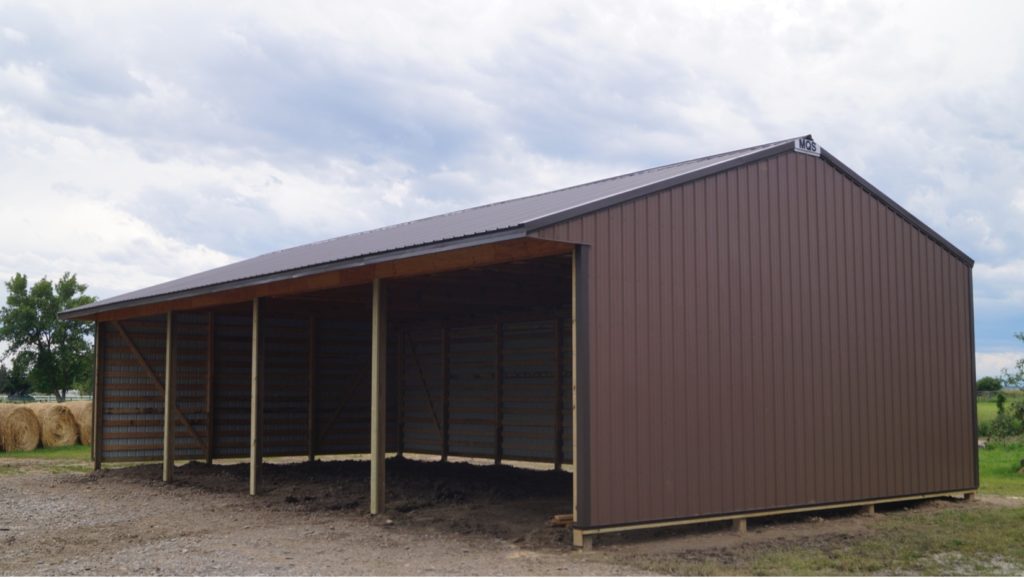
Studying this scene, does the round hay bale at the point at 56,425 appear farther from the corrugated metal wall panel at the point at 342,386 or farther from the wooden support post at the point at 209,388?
the corrugated metal wall panel at the point at 342,386

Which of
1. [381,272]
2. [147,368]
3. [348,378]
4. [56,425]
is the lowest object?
[56,425]

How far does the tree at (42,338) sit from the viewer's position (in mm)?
40219

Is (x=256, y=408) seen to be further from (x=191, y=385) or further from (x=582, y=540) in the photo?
(x=582, y=540)

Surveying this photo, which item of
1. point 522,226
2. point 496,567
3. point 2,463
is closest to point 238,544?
point 496,567

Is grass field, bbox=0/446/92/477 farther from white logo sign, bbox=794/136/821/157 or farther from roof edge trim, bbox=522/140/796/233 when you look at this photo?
white logo sign, bbox=794/136/821/157

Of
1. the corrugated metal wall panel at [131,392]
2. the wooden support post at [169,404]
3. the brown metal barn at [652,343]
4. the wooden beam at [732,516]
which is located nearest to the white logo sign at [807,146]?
the brown metal barn at [652,343]

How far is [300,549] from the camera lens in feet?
29.3

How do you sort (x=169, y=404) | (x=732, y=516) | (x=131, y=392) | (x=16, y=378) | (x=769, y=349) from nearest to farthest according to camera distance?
(x=732, y=516), (x=769, y=349), (x=169, y=404), (x=131, y=392), (x=16, y=378)

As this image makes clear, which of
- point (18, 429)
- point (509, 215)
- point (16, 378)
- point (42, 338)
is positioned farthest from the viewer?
point (16, 378)

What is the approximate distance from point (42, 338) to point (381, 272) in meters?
35.2

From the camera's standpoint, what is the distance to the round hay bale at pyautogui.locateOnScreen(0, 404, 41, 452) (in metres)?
22.7

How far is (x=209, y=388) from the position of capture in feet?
54.5

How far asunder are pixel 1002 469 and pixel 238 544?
13.6 metres

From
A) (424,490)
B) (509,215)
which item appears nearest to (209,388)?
(424,490)
